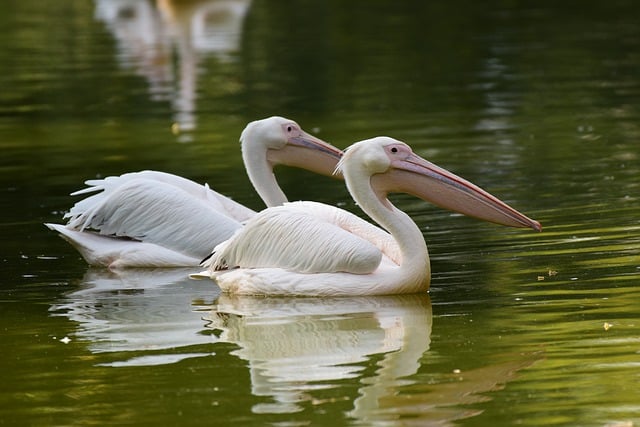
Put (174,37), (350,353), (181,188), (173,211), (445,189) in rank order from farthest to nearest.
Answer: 1. (174,37)
2. (181,188)
3. (173,211)
4. (445,189)
5. (350,353)

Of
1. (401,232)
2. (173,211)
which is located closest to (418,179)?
(401,232)

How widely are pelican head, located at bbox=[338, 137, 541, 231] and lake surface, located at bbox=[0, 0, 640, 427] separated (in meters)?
0.33

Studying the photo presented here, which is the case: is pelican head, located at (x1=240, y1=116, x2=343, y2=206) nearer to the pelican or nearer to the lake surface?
the pelican

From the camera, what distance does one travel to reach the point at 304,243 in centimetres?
Result: 734

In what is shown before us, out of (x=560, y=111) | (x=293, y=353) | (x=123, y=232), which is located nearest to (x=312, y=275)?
(x=293, y=353)

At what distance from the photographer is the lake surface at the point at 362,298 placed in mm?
5441

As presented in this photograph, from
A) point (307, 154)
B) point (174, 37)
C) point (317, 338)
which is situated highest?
point (307, 154)

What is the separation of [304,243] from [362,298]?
38 centimetres

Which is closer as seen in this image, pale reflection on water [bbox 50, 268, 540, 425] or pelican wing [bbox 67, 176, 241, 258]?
pale reflection on water [bbox 50, 268, 540, 425]

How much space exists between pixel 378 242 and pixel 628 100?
7.15 meters

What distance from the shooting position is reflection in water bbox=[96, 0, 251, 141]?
18.1m

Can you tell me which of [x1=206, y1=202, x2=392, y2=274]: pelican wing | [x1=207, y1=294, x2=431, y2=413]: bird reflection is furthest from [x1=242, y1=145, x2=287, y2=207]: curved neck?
[x1=207, y1=294, x2=431, y2=413]: bird reflection

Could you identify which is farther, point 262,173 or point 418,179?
point 262,173

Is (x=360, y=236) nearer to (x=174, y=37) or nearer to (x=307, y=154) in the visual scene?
(x=307, y=154)
